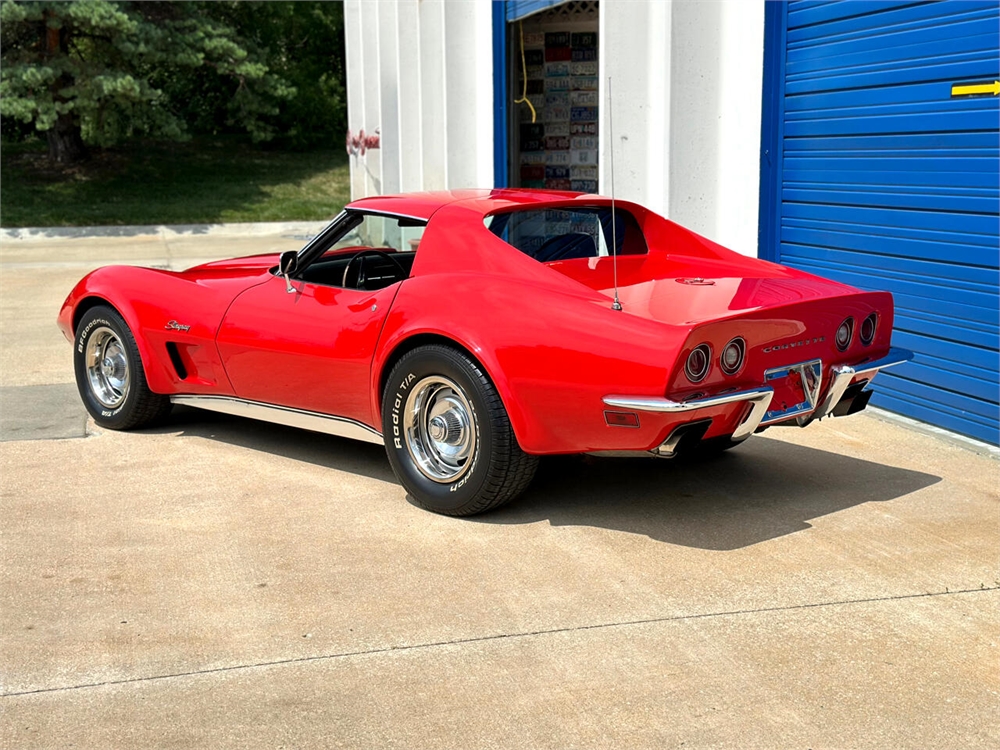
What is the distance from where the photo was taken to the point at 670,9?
328 inches

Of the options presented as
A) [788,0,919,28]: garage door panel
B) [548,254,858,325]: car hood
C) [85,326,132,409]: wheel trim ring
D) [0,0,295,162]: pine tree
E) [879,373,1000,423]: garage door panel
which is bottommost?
[879,373,1000,423]: garage door panel

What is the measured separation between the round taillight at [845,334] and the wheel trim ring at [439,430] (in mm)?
1604

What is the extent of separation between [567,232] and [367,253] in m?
1.04

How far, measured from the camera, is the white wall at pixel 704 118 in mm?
8359

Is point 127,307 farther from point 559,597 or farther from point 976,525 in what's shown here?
point 976,525

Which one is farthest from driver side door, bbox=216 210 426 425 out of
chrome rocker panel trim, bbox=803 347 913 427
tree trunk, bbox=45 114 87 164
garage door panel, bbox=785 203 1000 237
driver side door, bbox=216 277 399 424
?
tree trunk, bbox=45 114 87 164

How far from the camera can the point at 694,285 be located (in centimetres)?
522

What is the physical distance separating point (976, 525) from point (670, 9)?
469cm

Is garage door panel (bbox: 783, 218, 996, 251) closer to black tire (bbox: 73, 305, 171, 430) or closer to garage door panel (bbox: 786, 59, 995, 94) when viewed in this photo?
garage door panel (bbox: 786, 59, 995, 94)

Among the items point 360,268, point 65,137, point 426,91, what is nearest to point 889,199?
point 360,268

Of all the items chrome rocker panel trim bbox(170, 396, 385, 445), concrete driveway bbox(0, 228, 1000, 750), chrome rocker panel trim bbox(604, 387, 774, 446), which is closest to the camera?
concrete driveway bbox(0, 228, 1000, 750)

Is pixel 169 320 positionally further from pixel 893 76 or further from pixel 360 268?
pixel 893 76

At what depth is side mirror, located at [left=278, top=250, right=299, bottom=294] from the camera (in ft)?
18.8

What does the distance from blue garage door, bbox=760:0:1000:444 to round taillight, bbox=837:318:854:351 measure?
1.72 m
